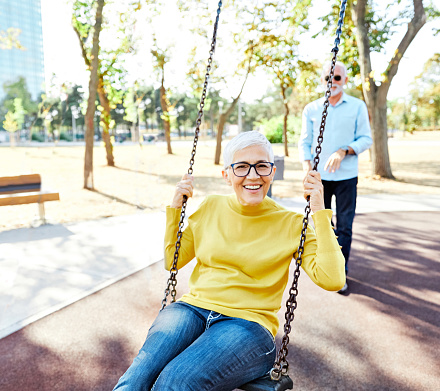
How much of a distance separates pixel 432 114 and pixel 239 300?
58739 mm

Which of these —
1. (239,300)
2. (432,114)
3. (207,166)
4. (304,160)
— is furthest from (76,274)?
(432,114)

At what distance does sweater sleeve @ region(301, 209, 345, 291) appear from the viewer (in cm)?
163

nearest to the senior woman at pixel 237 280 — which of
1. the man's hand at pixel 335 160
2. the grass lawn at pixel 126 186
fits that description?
the man's hand at pixel 335 160

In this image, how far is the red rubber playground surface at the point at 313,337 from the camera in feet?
7.73

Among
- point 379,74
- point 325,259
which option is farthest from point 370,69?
point 325,259

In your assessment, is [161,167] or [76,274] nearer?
[76,274]

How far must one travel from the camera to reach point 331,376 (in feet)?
7.77

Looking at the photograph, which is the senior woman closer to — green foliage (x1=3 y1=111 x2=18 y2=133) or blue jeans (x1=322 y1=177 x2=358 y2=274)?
blue jeans (x1=322 y1=177 x2=358 y2=274)

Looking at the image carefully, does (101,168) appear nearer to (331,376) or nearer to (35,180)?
(35,180)

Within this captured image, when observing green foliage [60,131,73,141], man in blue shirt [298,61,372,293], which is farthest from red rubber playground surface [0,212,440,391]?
green foliage [60,131,73,141]

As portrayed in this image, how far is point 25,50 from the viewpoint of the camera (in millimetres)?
4492

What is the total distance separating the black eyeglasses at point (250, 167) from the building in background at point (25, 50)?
3555 mm

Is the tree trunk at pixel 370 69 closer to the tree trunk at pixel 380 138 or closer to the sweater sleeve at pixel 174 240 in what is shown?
the tree trunk at pixel 380 138

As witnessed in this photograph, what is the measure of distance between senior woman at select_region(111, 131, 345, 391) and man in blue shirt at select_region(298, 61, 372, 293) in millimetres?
1537
